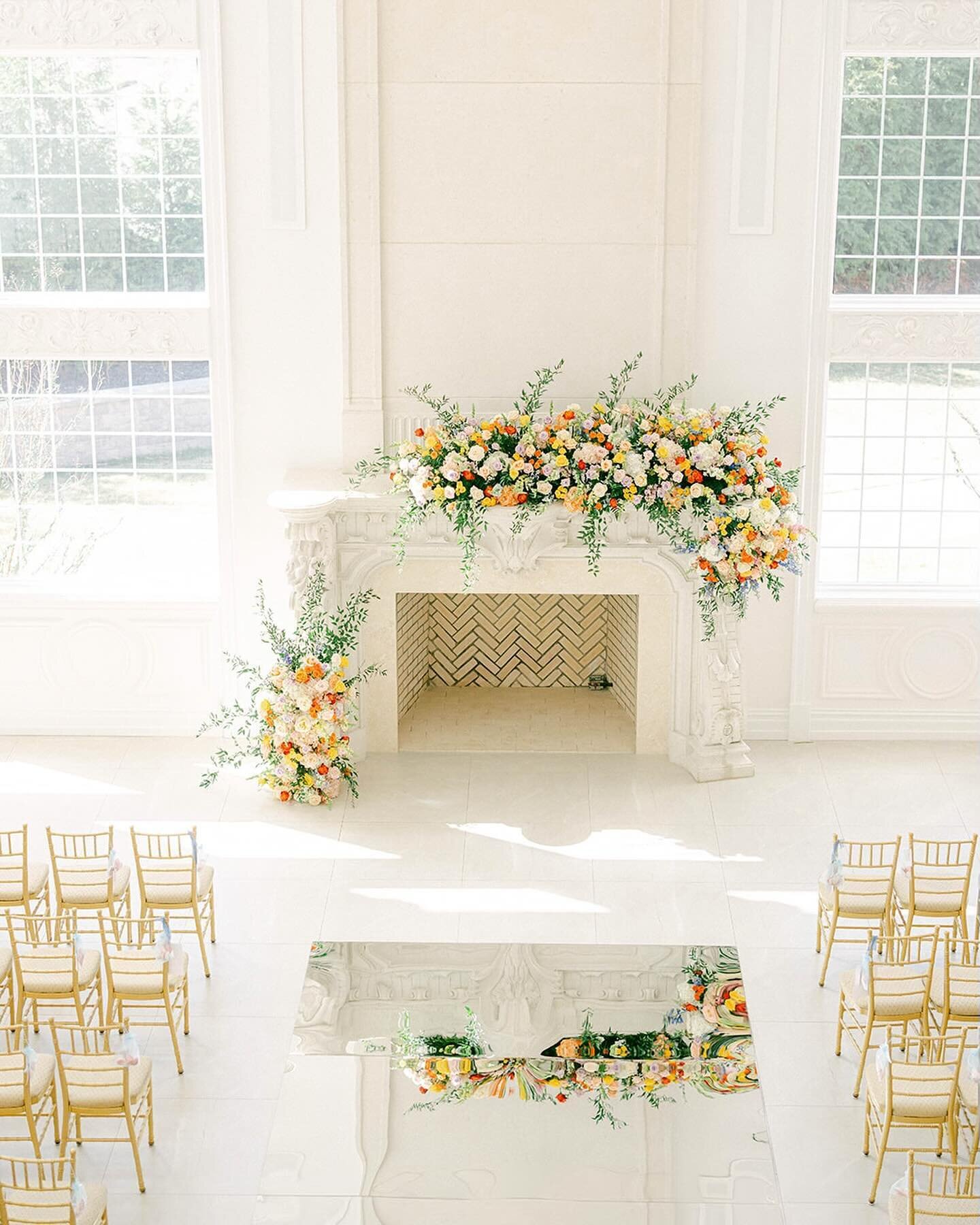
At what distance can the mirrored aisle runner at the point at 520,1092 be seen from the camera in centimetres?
728

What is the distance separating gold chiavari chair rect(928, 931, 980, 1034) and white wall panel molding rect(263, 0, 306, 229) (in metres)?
6.83

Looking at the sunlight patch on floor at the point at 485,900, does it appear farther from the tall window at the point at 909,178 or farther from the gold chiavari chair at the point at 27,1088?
the tall window at the point at 909,178

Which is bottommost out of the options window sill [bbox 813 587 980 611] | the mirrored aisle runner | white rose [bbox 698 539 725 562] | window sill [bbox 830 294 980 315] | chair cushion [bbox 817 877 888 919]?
the mirrored aisle runner

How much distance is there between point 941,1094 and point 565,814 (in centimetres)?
423

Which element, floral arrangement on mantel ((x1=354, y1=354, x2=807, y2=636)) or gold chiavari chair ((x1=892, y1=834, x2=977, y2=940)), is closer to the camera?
gold chiavari chair ((x1=892, y1=834, x2=977, y2=940))

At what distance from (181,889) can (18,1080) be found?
204 centimetres

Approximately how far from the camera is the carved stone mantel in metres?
11.5

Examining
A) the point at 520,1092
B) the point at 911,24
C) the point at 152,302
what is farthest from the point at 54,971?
the point at 911,24

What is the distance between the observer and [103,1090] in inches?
292

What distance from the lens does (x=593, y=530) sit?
10984 millimetres

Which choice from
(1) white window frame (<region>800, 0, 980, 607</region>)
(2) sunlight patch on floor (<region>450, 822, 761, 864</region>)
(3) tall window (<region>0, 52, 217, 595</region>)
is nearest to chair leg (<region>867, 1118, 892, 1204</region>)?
(2) sunlight patch on floor (<region>450, 822, 761, 864</region>)

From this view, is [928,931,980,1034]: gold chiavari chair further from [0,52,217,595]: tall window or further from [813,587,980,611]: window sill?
[0,52,217,595]: tall window

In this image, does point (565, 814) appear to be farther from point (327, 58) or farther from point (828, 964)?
point (327, 58)

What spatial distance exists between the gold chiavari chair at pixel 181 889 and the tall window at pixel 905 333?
18.5 feet
